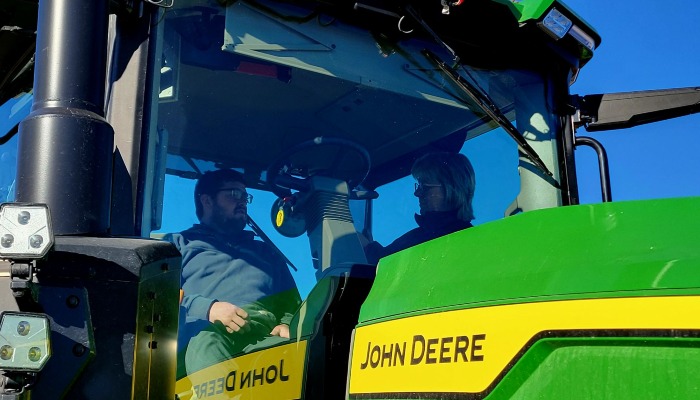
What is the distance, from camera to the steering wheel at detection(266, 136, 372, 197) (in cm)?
285

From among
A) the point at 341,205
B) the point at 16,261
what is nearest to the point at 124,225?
the point at 16,261

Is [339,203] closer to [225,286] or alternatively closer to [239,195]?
[239,195]

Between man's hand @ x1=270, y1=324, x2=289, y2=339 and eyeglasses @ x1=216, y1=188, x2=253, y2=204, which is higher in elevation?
eyeglasses @ x1=216, y1=188, x2=253, y2=204

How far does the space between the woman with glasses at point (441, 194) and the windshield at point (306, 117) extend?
0.03 metres

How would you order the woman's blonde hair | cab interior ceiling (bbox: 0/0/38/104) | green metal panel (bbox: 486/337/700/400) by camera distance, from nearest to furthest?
green metal panel (bbox: 486/337/700/400) < cab interior ceiling (bbox: 0/0/38/104) < the woman's blonde hair

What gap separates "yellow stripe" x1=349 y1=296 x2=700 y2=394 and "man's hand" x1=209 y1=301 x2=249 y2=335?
634 mm

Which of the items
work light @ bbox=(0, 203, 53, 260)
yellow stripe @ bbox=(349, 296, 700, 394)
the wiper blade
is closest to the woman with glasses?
the wiper blade

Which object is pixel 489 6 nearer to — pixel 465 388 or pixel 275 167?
pixel 275 167

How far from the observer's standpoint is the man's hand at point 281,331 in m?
2.58

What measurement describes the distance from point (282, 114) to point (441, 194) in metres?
0.62

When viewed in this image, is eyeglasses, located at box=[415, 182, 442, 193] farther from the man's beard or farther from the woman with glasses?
the man's beard

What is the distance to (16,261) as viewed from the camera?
1.84 m

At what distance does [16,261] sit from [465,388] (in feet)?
3.11

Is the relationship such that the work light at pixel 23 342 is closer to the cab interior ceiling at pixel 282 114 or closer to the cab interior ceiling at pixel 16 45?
the cab interior ceiling at pixel 282 114
